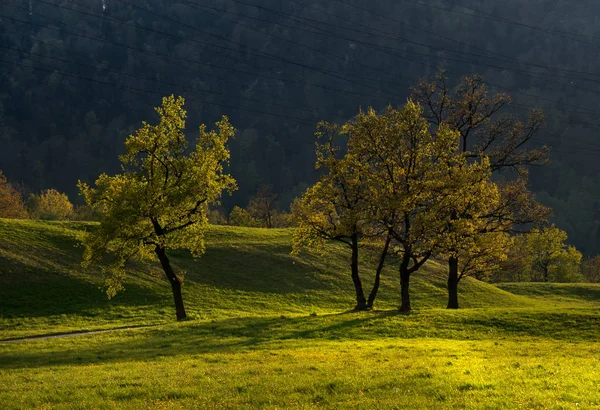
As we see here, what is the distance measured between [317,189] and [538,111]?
25.2 m

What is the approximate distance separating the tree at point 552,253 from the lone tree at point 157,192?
96.5 m

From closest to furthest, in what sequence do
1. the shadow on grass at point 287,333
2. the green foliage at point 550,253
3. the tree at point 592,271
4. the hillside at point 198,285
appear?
the shadow on grass at point 287,333
the hillside at point 198,285
the green foliage at point 550,253
the tree at point 592,271

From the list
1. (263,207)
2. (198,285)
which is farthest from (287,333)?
(263,207)

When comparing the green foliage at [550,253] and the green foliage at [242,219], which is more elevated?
the green foliage at [242,219]

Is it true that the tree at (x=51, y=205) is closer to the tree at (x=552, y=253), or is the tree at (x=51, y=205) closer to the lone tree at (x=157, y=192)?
the lone tree at (x=157, y=192)

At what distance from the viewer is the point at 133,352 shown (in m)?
32.5

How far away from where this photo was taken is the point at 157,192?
43.8 meters

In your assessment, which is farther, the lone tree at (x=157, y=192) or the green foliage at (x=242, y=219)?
the green foliage at (x=242, y=219)

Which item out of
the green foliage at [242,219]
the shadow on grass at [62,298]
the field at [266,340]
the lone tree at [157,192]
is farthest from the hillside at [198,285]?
the green foliage at [242,219]

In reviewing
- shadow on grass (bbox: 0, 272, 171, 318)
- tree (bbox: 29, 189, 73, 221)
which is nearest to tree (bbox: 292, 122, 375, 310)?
shadow on grass (bbox: 0, 272, 171, 318)

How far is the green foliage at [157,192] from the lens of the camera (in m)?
43.2

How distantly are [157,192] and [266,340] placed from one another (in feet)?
54.2

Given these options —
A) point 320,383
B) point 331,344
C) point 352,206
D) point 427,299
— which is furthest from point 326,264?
point 320,383

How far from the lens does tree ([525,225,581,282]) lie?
121812 mm
